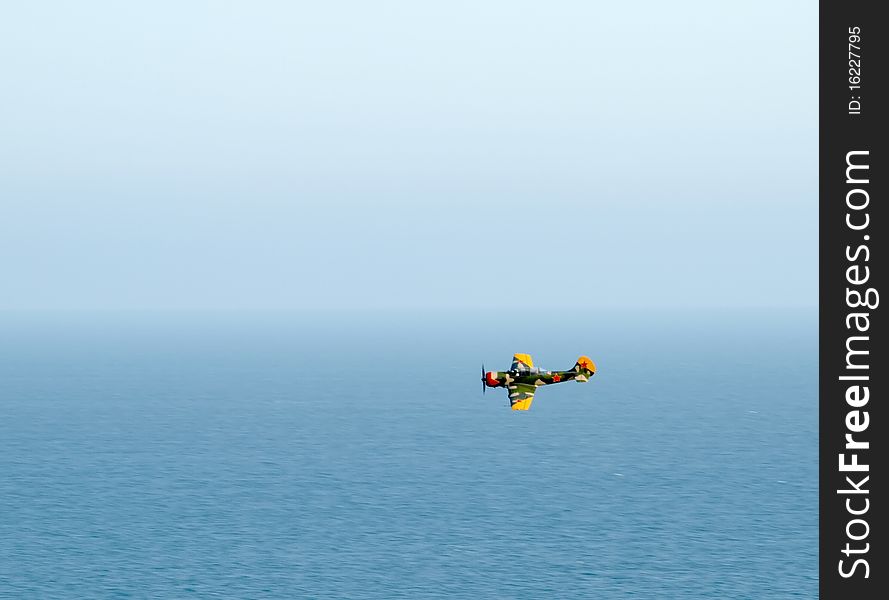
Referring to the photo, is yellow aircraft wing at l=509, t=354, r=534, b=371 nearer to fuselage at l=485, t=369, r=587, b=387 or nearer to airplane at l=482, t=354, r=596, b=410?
airplane at l=482, t=354, r=596, b=410

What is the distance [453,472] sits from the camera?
193m

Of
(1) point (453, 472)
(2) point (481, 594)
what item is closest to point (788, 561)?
(2) point (481, 594)

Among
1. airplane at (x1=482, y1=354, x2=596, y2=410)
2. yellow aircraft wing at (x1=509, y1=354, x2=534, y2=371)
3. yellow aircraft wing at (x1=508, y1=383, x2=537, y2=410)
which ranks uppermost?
yellow aircraft wing at (x1=509, y1=354, x2=534, y2=371)

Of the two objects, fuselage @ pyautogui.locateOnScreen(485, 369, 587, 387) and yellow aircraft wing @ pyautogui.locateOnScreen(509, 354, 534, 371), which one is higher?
yellow aircraft wing @ pyautogui.locateOnScreen(509, 354, 534, 371)
